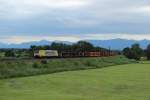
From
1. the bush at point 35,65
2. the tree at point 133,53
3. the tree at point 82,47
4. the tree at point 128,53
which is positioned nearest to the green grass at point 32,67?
the bush at point 35,65

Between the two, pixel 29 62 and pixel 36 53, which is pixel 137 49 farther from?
Result: pixel 29 62

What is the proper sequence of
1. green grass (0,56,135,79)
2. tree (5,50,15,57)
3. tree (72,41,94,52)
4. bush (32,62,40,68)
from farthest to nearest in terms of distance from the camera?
tree (72,41,94,52), tree (5,50,15,57), bush (32,62,40,68), green grass (0,56,135,79)

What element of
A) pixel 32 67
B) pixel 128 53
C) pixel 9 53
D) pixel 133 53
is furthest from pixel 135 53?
pixel 32 67

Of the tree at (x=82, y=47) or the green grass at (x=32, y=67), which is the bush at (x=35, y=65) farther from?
the tree at (x=82, y=47)

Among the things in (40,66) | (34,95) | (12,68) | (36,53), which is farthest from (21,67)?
(36,53)

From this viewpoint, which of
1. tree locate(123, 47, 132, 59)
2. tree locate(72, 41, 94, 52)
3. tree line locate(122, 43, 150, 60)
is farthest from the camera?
tree locate(123, 47, 132, 59)

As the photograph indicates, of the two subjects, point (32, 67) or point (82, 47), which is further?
point (82, 47)

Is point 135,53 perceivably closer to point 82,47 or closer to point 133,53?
point 133,53

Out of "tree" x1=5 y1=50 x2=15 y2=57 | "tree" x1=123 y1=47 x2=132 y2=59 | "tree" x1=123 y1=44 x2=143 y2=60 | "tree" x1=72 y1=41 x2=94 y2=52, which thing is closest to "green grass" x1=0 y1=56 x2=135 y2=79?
"tree" x1=5 y1=50 x2=15 y2=57

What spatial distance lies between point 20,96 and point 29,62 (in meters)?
25.7

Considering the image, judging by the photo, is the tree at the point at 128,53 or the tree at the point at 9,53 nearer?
the tree at the point at 9,53

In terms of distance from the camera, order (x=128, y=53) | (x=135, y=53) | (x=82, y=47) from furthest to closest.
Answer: (x=128, y=53) < (x=135, y=53) < (x=82, y=47)

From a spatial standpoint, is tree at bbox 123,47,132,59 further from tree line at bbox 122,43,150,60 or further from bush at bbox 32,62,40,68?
bush at bbox 32,62,40,68

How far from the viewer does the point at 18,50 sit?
294 ft
